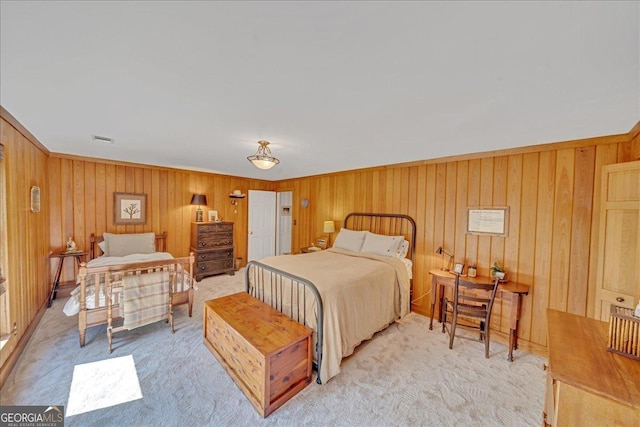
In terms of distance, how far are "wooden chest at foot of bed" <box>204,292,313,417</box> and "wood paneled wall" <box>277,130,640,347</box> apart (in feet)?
7.82

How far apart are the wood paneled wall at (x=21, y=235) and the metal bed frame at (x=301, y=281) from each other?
214 centimetres

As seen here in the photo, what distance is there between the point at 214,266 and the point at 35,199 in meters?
2.81

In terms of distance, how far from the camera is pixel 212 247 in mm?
5180

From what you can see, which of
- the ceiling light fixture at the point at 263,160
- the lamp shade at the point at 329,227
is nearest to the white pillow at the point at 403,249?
the lamp shade at the point at 329,227

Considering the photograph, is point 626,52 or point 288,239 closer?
point 626,52

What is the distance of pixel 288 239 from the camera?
683 cm

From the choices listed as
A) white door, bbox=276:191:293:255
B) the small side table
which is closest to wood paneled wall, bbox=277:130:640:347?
white door, bbox=276:191:293:255

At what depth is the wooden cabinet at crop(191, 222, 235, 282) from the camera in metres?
5.00

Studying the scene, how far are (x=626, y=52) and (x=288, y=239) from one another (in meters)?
6.29

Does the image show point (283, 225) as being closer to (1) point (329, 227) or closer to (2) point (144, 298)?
(1) point (329, 227)

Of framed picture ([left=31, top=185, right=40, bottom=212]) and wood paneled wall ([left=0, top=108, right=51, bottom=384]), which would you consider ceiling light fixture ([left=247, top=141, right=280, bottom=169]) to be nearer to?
wood paneled wall ([left=0, top=108, right=51, bottom=384])

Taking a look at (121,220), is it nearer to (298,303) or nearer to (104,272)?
(104,272)

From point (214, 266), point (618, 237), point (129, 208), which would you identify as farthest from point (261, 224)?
point (618, 237)

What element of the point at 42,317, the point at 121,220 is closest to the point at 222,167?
the point at 121,220
